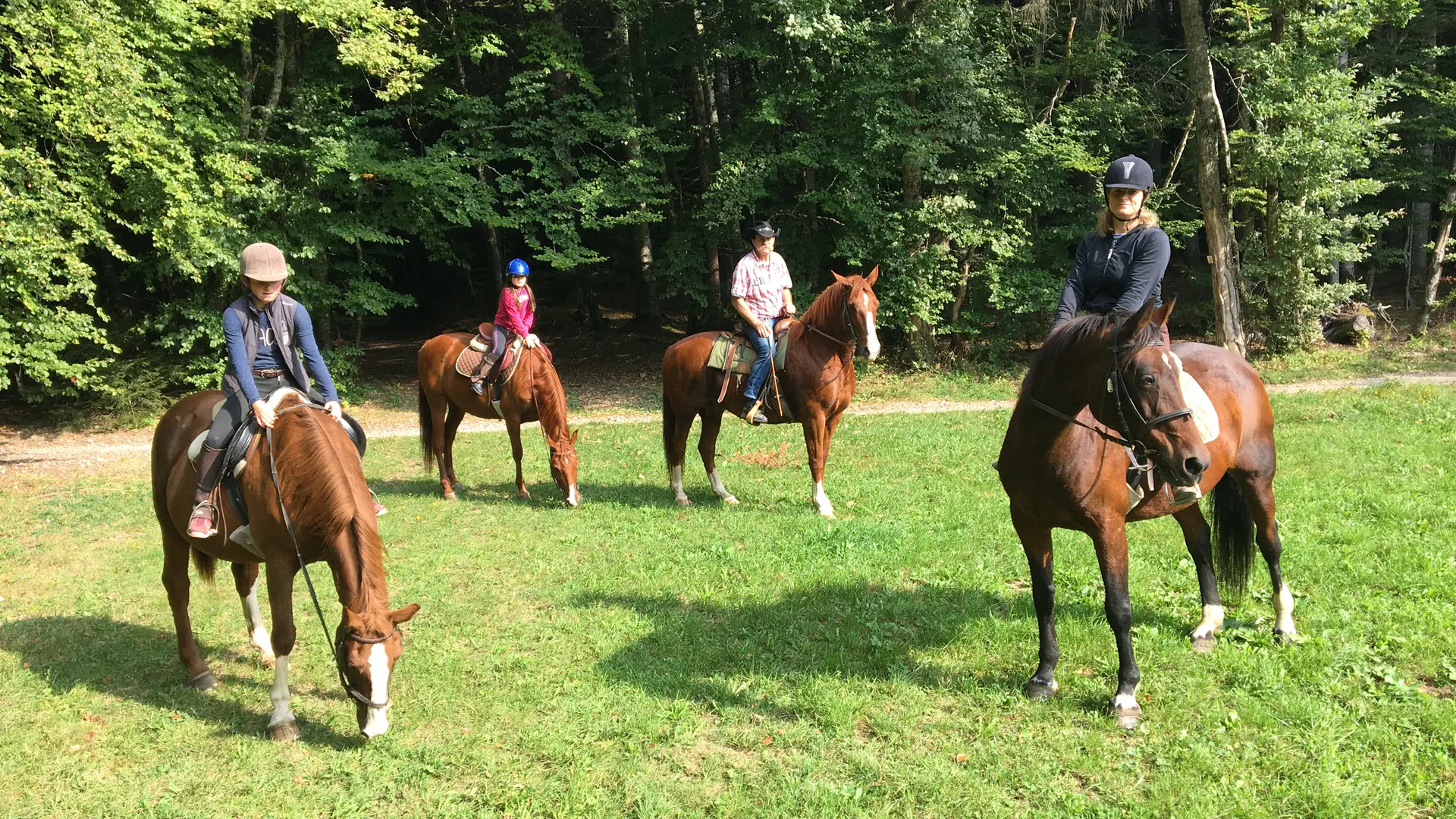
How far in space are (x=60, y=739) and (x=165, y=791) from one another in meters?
1.13

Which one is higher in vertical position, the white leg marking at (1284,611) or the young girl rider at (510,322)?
the young girl rider at (510,322)

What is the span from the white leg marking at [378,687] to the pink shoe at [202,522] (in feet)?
5.21

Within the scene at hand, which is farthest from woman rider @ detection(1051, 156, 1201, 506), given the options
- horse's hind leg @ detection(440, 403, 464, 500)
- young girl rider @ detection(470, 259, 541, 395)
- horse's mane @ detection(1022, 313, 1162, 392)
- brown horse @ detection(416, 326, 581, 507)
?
horse's hind leg @ detection(440, 403, 464, 500)

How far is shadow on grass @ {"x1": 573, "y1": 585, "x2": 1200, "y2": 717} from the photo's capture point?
493cm

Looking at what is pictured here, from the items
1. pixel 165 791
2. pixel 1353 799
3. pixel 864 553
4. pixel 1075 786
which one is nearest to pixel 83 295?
pixel 165 791

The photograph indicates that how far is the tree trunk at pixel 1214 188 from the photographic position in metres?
16.1

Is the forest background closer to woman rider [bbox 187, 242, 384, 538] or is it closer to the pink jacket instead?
the pink jacket

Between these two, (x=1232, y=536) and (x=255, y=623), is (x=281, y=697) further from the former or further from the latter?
(x=1232, y=536)

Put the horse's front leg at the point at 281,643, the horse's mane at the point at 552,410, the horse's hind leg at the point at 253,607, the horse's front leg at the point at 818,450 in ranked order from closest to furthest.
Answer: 1. the horse's front leg at the point at 281,643
2. the horse's hind leg at the point at 253,607
3. the horse's front leg at the point at 818,450
4. the horse's mane at the point at 552,410

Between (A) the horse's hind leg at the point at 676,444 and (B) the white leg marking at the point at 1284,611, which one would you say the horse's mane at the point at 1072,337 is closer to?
(B) the white leg marking at the point at 1284,611

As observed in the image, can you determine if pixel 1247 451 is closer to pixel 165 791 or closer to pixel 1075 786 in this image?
pixel 1075 786

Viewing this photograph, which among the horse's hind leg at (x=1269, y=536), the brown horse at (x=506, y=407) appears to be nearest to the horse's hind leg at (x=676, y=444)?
the brown horse at (x=506, y=407)

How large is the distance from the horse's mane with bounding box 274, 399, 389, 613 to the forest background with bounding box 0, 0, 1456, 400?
11.3m

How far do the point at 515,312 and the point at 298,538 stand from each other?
5.74 m
